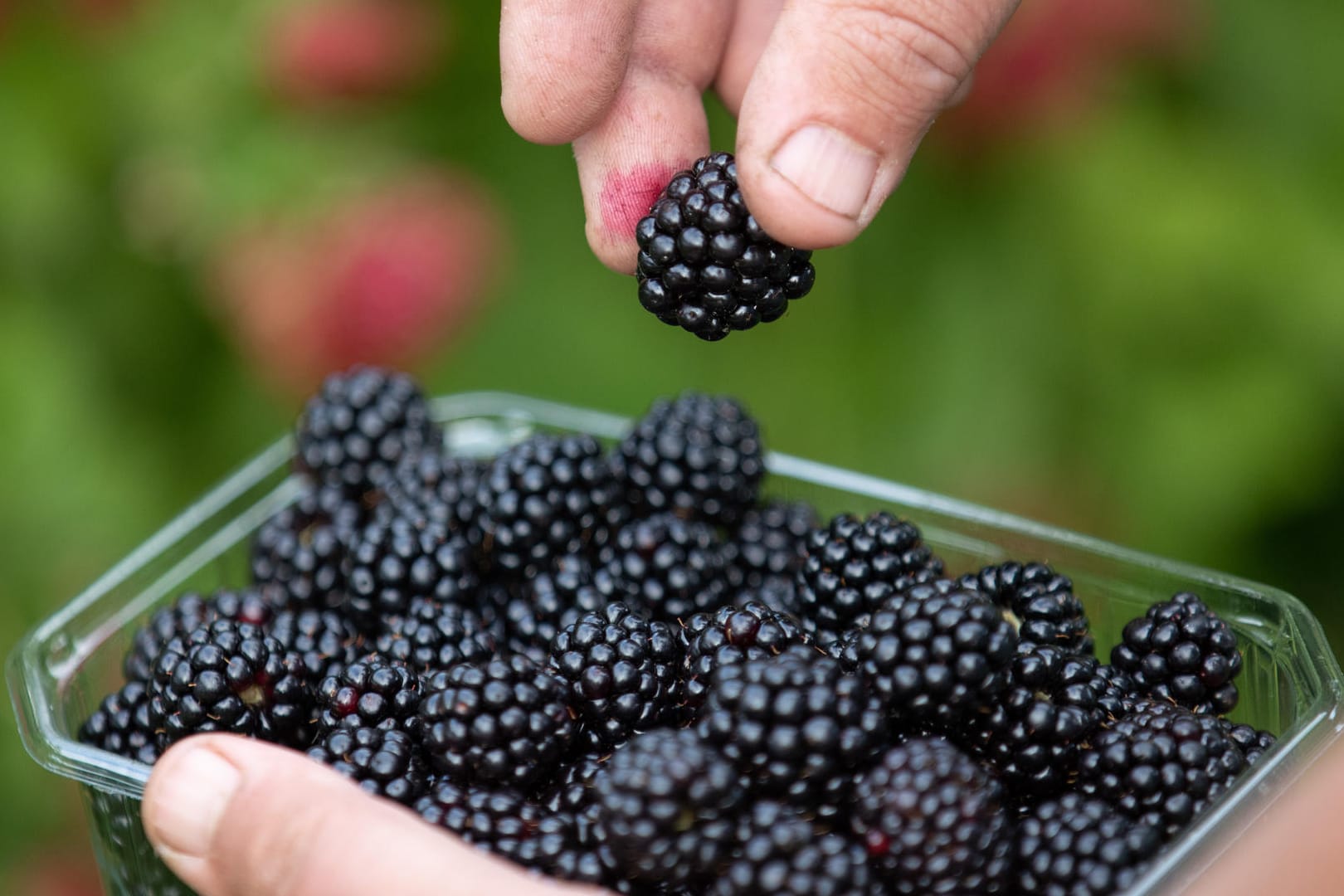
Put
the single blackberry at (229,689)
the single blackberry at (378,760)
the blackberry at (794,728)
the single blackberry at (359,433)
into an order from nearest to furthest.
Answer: the blackberry at (794,728)
the single blackberry at (378,760)
the single blackberry at (229,689)
the single blackberry at (359,433)

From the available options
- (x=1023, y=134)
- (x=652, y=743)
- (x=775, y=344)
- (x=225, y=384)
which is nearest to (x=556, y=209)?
(x=775, y=344)

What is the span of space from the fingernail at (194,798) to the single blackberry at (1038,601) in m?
0.85

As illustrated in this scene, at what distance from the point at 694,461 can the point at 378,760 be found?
2.08 feet

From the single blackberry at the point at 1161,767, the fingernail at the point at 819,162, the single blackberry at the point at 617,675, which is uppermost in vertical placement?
the fingernail at the point at 819,162

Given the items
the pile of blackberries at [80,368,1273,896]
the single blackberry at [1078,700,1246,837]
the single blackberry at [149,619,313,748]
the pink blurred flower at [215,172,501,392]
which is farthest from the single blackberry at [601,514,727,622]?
the pink blurred flower at [215,172,501,392]

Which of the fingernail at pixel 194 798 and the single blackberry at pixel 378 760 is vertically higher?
the fingernail at pixel 194 798

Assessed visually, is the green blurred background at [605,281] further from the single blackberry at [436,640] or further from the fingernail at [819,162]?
the fingernail at [819,162]

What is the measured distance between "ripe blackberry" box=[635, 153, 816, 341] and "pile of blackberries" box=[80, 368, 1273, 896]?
339 mm

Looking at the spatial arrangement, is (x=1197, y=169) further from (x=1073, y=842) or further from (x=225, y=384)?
(x=225, y=384)

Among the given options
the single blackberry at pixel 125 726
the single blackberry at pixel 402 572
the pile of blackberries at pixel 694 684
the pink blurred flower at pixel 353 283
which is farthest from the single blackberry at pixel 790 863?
the pink blurred flower at pixel 353 283

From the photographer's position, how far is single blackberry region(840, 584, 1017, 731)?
1.31 metres

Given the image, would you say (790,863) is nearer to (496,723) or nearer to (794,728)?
(794,728)

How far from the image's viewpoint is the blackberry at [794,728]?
125 centimetres

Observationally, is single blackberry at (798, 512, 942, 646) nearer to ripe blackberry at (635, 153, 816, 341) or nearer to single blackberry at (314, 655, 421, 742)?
ripe blackberry at (635, 153, 816, 341)
